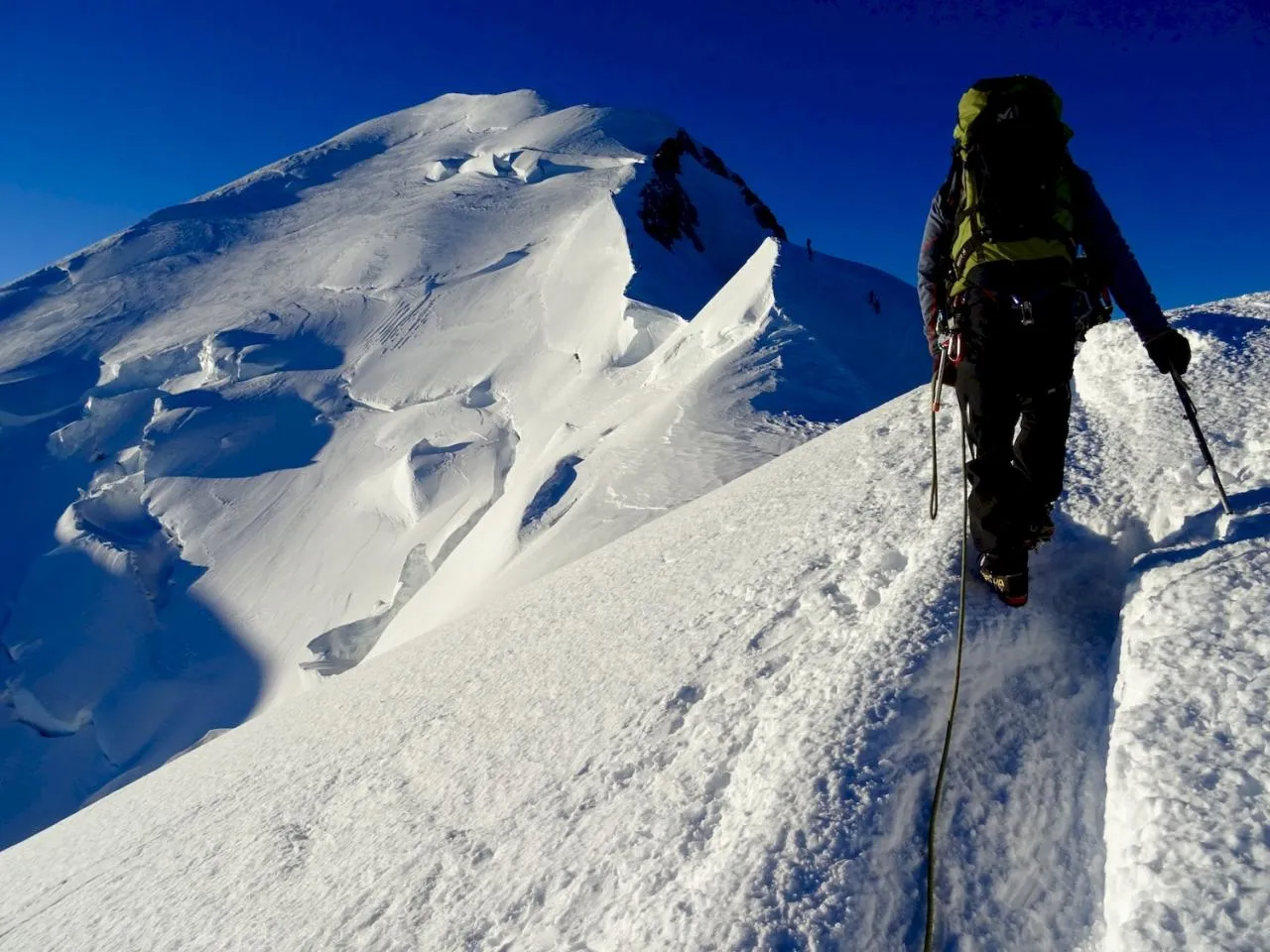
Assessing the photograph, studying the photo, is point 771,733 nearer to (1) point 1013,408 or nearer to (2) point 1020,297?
(1) point 1013,408

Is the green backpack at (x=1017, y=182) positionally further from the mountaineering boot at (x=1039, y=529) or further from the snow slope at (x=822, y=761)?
the snow slope at (x=822, y=761)

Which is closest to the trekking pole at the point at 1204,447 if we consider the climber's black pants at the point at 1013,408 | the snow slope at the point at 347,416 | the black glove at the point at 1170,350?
the black glove at the point at 1170,350

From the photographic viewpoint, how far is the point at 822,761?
82.0 inches

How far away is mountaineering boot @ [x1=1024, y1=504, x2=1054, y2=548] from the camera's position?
8.18 ft

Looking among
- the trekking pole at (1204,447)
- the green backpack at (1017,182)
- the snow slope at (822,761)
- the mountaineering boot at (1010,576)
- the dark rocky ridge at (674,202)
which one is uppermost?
the dark rocky ridge at (674,202)

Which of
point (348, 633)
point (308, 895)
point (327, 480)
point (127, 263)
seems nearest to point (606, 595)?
point (308, 895)

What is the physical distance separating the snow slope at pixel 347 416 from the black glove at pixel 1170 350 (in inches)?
215

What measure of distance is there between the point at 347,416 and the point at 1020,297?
18.8 meters

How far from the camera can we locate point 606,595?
394 centimetres

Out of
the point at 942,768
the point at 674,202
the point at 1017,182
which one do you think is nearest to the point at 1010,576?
the point at 942,768

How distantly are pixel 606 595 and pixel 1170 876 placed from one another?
268 centimetres

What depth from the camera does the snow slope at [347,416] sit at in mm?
10547

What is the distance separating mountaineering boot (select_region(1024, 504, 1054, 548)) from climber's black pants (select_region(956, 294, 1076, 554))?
0.02 m

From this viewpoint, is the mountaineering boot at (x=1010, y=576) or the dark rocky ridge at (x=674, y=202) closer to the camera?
the mountaineering boot at (x=1010, y=576)
